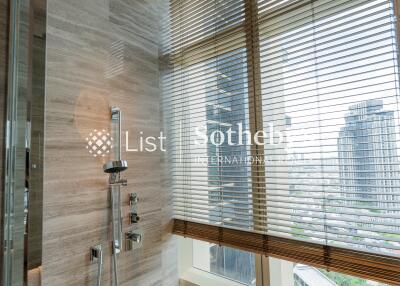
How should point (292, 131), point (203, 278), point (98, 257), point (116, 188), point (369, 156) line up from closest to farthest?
point (369, 156) < point (292, 131) < point (98, 257) < point (116, 188) < point (203, 278)

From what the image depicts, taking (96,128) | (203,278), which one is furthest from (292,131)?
(203,278)

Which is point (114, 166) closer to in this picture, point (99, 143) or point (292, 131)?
point (99, 143)

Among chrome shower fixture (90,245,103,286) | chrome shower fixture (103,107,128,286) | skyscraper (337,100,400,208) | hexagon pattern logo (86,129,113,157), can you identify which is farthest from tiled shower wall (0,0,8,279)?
skyscraper (337,100,400,208)

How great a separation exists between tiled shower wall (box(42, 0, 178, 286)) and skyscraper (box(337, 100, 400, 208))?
1128 millimetres

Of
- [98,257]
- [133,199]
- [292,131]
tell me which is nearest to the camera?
[292,131]

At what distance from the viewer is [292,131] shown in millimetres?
1285

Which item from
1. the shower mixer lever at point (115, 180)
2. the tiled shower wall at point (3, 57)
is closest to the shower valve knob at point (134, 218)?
the shower mixer lever at point (115, 180)

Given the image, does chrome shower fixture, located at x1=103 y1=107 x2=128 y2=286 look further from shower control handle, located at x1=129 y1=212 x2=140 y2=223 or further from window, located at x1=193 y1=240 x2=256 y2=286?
window, located at x1=193 y1=240 x2=256 y2=286

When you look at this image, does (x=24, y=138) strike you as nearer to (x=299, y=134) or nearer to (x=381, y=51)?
(x=299, y=134)

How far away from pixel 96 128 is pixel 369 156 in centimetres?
135

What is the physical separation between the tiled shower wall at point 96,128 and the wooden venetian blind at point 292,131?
18cm

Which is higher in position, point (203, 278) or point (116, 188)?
point (116, 188)

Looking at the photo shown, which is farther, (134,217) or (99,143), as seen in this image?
(134,217)

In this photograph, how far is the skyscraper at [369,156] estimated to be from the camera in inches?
40.4
